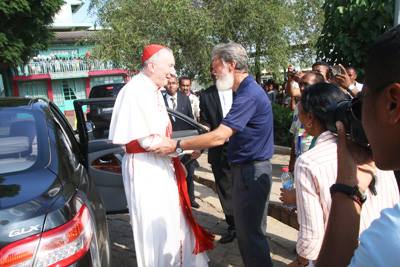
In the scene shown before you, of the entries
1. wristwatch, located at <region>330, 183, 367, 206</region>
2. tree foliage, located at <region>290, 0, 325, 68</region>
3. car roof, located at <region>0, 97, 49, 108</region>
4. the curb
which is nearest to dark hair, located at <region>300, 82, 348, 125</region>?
wristwatch, located at <region>330, 183, 367, 206</region>

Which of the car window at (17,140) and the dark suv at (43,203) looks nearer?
the dark suv at (43,203)

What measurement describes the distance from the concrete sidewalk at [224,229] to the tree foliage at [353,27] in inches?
81.4

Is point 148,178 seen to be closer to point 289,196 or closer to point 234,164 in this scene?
point 234,164

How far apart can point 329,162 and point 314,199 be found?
175mm

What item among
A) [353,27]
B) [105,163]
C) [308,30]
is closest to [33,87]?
[308,30]

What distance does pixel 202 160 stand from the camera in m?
8.00

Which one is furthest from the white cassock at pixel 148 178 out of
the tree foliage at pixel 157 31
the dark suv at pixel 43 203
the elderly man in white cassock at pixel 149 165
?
the tree foliage at pixel 157 31

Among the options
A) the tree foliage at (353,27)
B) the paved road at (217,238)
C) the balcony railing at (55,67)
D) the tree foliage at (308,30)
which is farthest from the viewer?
the balcony railing at (55,67)

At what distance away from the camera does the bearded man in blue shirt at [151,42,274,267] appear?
9.32ft

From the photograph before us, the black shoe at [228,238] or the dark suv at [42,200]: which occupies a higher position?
the dark suv at [42,200]

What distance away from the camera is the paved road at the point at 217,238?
3.67m

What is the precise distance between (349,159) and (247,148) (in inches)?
68.7

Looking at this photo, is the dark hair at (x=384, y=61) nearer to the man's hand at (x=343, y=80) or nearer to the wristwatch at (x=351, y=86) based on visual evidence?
the man's hand at (x=343, y=80)

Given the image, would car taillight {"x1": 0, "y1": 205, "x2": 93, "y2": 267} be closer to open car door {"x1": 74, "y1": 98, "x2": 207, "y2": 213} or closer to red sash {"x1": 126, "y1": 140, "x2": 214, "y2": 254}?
red sash {"x1": 126, "y1": 140, "x2": 214, "y2": 254}
